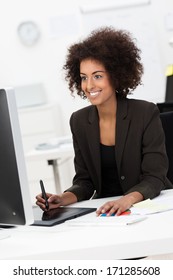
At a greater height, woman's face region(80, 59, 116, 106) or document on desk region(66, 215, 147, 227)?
→ woman's face region(80, 59, 116, 106)

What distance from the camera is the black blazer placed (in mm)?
2635

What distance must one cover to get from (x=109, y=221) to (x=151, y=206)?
0.27 meters

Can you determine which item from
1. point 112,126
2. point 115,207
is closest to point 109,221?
point 115,207

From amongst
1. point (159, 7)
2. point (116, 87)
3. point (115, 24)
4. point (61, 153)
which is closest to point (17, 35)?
point (115, 24)

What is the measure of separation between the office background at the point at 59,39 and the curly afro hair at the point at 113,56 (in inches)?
156

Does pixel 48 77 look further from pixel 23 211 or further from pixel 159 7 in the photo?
pixel 23 211

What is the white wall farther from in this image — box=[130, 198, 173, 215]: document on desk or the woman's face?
box=[130, 198, 173, 215]: document on desk

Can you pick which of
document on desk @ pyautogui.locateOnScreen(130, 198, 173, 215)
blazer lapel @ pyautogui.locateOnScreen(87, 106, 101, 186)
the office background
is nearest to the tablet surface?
document on desk @ pyautogui.locateOnScreen(130, 198, 173, 215)

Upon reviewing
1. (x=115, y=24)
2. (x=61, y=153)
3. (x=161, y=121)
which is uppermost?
(x=115, y=24)

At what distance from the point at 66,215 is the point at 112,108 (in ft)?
2.60

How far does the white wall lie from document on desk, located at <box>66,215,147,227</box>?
16.2 ft

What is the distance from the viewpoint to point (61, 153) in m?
4.50

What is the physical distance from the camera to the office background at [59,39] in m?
6.94

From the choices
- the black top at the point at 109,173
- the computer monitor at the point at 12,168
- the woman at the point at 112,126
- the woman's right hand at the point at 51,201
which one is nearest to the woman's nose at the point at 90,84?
the woman at the point at 112,126
